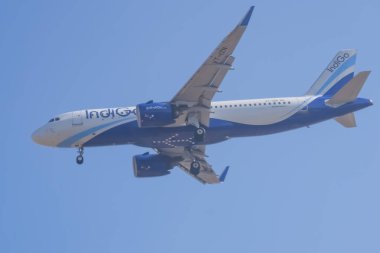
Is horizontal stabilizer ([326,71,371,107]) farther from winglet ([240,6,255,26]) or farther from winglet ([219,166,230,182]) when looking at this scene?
winglet ([240,6,255,26])

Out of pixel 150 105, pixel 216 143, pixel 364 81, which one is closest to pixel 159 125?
pixel 150 105

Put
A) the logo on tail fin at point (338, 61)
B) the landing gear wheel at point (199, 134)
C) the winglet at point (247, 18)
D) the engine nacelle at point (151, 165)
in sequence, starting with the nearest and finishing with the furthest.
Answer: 1. the winglet at point (247, 18)
2. the landing gear wheel at point (199, 134)
3. the engine nacelle at point (151, 165)
4. the logo on tail fin at point (338, 61)

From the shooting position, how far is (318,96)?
229ft

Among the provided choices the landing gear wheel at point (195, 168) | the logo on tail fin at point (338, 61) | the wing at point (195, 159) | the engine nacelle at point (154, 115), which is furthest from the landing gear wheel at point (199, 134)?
the logo on tail fin at point (338, 61)

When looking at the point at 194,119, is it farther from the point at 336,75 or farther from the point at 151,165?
the point at 336,75

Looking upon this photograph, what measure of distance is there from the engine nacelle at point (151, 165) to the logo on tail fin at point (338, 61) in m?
14.3

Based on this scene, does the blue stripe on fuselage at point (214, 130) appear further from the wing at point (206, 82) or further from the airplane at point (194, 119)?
the wing at point (206, 82)

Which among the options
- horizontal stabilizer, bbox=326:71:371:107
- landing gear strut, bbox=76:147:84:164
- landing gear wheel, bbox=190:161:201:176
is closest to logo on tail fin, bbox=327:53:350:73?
horizontal stabilizer, bbox=326:71:371:107

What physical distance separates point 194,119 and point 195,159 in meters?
5.80

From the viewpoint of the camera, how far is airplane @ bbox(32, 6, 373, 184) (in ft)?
213

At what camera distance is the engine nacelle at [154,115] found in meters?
64.2

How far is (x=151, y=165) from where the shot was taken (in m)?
71.8

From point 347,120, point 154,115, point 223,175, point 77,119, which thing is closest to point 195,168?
point 223,175

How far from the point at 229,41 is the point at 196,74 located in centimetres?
439
